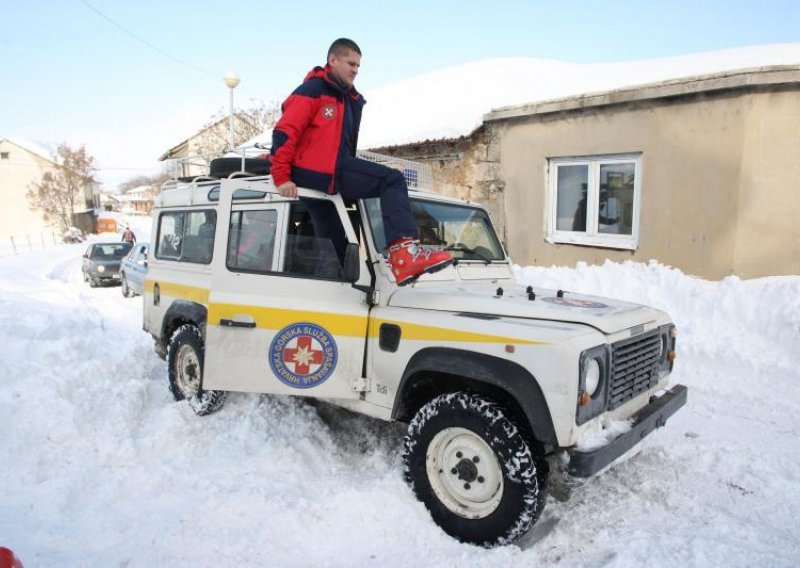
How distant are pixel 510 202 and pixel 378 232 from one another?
20.2 feet

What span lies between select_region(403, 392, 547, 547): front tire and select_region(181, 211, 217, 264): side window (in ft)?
8.35

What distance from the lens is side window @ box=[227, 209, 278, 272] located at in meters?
3.67

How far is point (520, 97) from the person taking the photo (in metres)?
9.62

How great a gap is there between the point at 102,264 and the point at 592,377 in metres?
16.1

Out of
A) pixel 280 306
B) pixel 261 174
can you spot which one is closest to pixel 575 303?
pixel 280 306

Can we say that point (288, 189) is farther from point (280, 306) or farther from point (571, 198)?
point (571, 198)

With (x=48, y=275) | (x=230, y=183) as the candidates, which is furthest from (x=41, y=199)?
(x=230, y=183)

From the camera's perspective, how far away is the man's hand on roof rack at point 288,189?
333 centimetres

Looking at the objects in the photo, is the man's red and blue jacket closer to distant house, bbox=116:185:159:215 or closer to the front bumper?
the front bumper

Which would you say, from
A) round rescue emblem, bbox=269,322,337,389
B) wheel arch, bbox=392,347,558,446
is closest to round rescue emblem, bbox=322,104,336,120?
round rescue emblem, bbox=269,322,337,389

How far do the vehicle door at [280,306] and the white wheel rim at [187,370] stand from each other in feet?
3.31

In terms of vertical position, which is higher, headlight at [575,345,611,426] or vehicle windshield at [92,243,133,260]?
vehicle windshield at [92,243,133,260]

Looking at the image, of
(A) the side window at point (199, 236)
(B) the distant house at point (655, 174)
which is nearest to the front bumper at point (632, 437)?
(A) the side window at point (199, 236)

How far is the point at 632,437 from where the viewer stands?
279 cm
